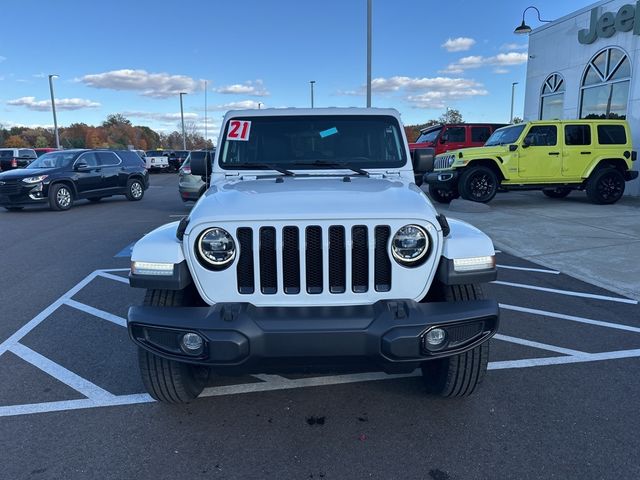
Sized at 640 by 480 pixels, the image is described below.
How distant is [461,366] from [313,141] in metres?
2.14

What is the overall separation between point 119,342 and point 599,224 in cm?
967

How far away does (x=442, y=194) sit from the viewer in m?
13.7

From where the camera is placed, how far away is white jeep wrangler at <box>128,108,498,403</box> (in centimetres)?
243

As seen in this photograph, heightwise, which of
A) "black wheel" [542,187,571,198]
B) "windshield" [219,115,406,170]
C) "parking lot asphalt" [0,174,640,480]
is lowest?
"parking lot asphalt" [0,174,640,480]

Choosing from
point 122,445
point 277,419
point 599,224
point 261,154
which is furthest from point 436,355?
point 599,224

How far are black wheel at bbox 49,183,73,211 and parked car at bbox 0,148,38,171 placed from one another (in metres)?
15.2

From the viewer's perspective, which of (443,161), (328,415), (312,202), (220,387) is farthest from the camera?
(443,161)

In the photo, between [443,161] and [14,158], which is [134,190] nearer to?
[443,161]

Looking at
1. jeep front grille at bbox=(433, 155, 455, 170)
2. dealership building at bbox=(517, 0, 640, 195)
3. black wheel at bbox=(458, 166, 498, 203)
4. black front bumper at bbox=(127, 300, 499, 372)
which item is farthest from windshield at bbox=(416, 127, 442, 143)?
black front bumper at bbox=(127, 300, 499, 372)

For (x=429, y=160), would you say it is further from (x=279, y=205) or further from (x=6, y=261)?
(x=6, y=261)

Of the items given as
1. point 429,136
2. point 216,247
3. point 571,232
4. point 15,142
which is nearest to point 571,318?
point 216,247

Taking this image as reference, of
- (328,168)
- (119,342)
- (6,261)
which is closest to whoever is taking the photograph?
(328,168)

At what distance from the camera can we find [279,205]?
106 inches

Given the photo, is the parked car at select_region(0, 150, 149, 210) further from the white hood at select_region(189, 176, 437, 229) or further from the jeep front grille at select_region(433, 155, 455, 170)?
the white hood at select_region(189, 176, 437, 229)
